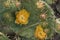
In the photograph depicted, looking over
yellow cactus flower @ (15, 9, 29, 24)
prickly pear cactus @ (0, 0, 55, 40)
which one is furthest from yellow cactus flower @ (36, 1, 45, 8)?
yellow cactus flower @ (15, 9, 29, 24)

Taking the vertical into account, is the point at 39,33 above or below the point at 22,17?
below

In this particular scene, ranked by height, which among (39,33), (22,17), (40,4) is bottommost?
(39,33)

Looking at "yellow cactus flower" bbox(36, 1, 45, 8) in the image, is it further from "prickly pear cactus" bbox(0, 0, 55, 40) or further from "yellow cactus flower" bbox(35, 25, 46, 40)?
"yellow cactus flower" bbox(35, 25, 46, 40)

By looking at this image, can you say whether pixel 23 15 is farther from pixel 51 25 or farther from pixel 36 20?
pixel 51 25

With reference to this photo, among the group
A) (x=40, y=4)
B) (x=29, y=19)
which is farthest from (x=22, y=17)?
(x=40, y=4)

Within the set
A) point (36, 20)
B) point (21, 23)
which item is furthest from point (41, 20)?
point (21, 23)

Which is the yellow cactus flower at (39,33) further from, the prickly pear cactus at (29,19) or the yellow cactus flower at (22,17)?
the yellow cactus flower at (22,17)

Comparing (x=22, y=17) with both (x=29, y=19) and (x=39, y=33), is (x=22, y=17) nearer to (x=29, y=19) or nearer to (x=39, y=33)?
(x=29, y=19)
